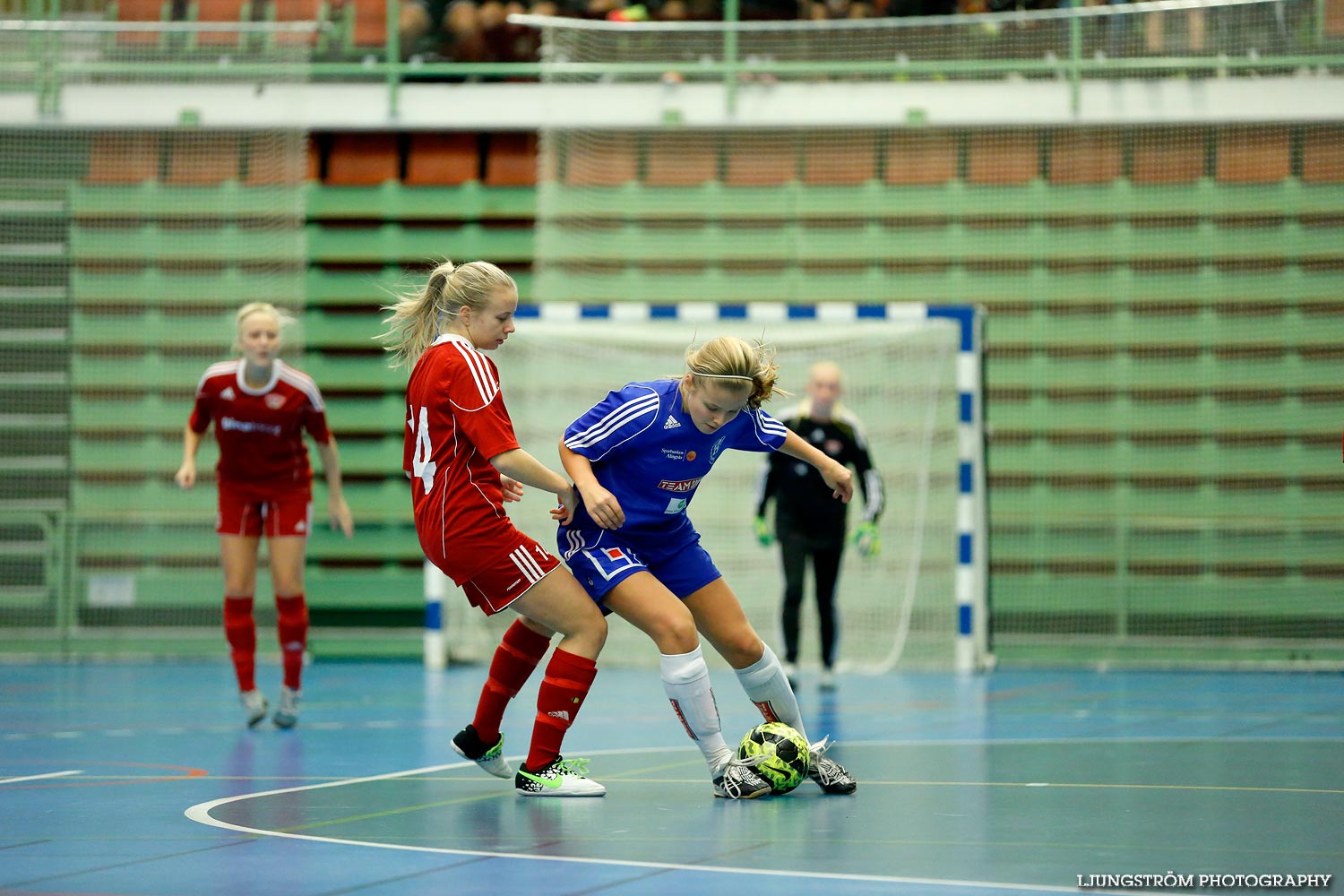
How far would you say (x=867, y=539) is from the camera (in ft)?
31.2

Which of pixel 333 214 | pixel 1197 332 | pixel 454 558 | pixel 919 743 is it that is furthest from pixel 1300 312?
pixel 454 558

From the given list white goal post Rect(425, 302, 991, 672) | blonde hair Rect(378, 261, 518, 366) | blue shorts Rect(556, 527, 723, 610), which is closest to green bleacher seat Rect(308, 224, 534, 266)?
white goal post Rect(425, 302, 991, 672)

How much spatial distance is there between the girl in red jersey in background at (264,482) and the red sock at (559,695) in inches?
106

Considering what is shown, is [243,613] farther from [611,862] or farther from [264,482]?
[611,862]

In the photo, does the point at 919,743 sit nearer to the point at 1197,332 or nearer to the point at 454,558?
the point at 454,558

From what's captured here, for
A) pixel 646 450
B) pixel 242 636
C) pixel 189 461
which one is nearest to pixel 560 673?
pixel 646 450

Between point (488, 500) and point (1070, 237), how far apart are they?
8.20 m

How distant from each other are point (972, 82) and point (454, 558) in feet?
27.4

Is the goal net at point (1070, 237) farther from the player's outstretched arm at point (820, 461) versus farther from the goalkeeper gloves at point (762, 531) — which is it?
the player's outstretched arm at point (820, 461)

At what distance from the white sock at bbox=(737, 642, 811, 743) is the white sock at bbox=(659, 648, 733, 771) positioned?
A: 22 centimetres

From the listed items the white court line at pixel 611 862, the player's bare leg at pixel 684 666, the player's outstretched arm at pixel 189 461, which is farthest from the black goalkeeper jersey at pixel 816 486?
the white court line at pixel 611 862

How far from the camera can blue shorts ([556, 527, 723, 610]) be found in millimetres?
5223

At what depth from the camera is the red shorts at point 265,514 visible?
7750 mm

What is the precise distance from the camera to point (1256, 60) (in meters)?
11.6
